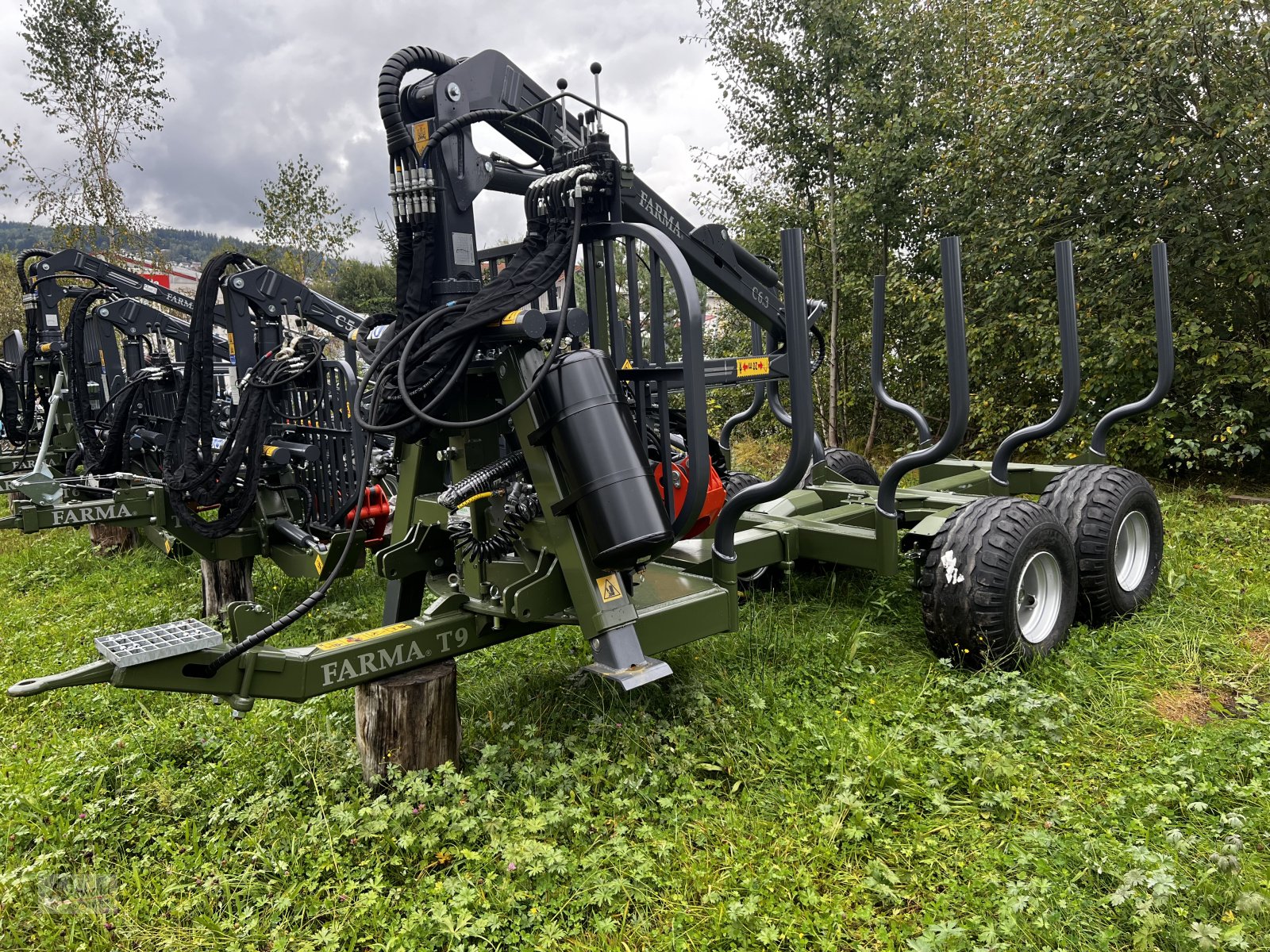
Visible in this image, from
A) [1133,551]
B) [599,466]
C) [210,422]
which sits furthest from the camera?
[210,422]

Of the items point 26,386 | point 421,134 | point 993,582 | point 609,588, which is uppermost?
point 421,134

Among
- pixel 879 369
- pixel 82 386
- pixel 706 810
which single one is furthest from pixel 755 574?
pixel 82 386

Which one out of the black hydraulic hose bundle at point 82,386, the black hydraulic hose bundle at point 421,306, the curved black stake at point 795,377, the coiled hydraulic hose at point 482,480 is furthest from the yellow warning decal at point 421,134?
the black hydraulic hose bundle at point 82,386

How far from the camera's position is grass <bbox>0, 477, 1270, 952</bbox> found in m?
2.44

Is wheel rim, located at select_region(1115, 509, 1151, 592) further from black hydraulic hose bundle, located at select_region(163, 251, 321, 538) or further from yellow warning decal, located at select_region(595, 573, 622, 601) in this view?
black hydraulic hose bundle, located at select_region(163, 251, 321, 538)

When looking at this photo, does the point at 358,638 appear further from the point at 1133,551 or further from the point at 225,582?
the point at 1133,551

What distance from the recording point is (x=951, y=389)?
4207 mm

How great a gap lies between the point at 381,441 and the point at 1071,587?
3.96 m

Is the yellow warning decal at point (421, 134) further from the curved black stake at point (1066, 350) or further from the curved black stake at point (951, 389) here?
the curved black stake at point (1066, 350)

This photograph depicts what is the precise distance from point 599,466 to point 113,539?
22.2 ft

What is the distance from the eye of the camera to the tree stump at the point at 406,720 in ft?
10.2

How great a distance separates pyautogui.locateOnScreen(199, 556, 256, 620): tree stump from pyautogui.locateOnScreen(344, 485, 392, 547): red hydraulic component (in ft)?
3.57

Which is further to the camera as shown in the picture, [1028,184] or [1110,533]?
[1028,184]

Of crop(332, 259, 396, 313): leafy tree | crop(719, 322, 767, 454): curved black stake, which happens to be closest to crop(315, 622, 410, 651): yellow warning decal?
crop(719, 322, 767, 454): curved black stake
